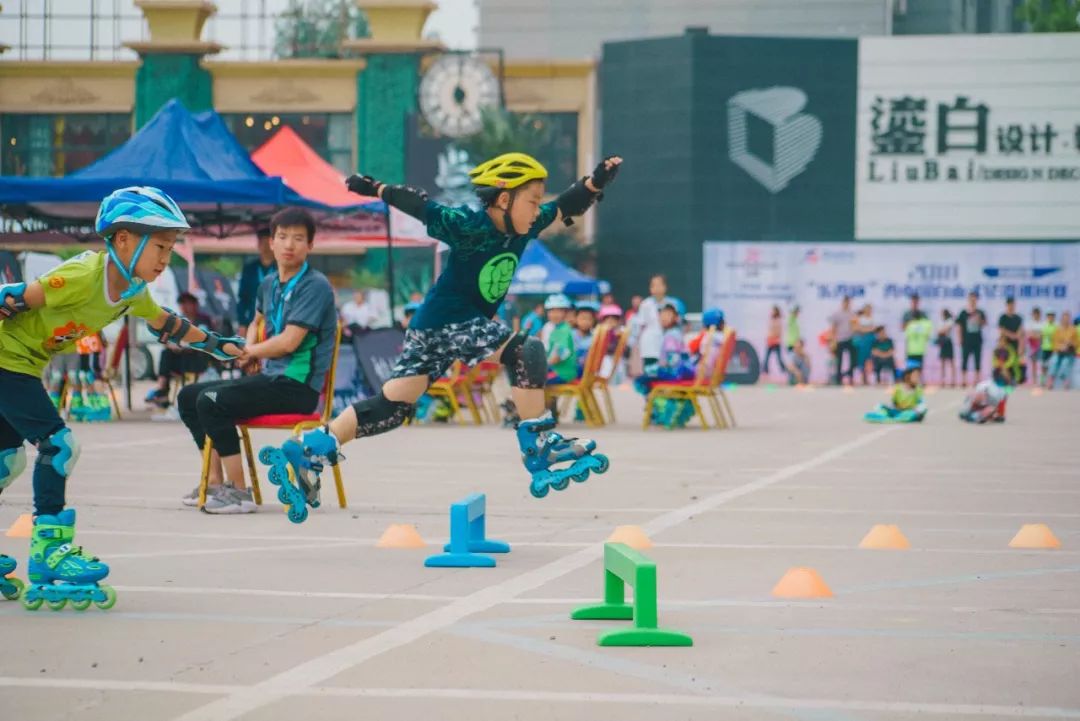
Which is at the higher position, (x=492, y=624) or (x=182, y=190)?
(x=182, y=190)

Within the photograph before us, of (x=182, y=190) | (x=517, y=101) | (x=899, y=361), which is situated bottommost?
(x=899, y=361)

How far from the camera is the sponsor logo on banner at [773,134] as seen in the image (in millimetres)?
43156

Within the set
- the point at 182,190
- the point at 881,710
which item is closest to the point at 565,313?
the point at 182,190

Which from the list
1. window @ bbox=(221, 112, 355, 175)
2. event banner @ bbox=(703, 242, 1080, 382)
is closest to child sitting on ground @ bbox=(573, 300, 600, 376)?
event banner @ bbox=(703, 242, 1080, 382)

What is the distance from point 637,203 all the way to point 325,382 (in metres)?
33.2

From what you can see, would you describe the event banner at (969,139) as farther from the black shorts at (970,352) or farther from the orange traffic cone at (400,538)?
the orange traffic cone at (400,538)

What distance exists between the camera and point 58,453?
7.01 meters

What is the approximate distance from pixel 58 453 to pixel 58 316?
536 millimetres

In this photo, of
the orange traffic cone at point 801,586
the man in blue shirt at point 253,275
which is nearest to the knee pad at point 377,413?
the orange traffic cone at point 801,586

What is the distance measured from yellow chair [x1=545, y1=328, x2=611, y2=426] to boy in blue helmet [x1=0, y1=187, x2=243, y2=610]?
1358 cm

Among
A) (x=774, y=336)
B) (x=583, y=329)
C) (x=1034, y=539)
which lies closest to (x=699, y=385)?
(x=583, y=329)

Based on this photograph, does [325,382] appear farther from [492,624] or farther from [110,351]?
[110,351]

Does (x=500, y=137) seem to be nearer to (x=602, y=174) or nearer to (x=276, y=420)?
(x=276, y=420)

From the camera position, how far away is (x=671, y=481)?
524 inches
